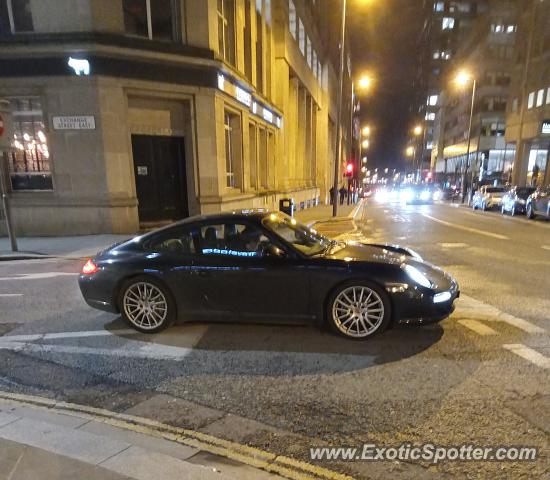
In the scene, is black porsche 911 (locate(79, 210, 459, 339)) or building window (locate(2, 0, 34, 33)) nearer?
black porsche 911 (locate(79, 210, 459, 339))

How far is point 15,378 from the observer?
154 inches

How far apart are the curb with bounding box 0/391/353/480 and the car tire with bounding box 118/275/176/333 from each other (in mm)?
1575

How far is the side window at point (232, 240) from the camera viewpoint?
15.7 ft

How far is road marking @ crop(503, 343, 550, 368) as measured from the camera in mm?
3951

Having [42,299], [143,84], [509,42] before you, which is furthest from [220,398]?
[509,42]

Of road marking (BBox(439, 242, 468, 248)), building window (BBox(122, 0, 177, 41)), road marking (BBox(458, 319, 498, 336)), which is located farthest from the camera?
building window (BBox(122, 0, 177, 41))

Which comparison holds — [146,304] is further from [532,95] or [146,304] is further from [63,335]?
[532,95]

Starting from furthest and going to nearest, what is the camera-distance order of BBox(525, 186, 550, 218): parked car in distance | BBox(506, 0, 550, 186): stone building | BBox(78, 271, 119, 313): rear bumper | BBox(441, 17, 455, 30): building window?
BBox(441, 17, 455, 30): building window → BBox(506, 0, 550, 186): stone building → BBox(525, 186, 550, 218): parked car in distance → BBox(78, 271, 119, 313): rear bumper

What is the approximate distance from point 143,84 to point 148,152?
7.21 ft

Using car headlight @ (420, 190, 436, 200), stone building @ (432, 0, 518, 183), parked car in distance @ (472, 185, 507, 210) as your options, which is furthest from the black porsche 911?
stone building @ (432, 0, 518, 183)

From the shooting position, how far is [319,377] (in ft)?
12.4

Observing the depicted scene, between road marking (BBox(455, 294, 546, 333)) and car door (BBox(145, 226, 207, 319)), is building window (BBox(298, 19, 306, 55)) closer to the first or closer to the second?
road marking (BBox(455, 294, 546, 333))

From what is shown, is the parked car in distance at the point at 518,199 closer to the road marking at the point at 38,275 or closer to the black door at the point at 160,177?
the black door at the point at 160,177

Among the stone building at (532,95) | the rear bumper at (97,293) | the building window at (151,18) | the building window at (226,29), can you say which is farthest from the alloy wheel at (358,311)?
the stone building at (532,95)
